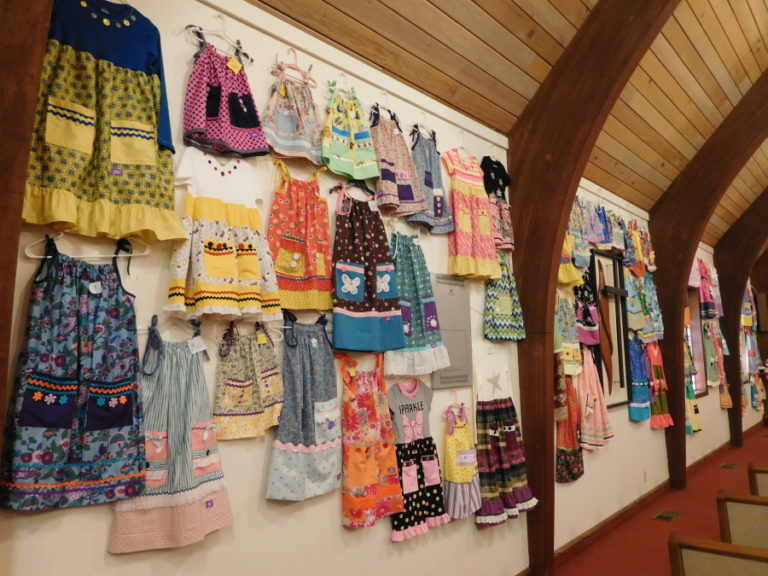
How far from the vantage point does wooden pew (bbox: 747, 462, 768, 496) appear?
2623 millimetres

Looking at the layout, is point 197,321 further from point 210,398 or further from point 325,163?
point 325,163

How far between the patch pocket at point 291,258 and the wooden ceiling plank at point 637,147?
2.76m

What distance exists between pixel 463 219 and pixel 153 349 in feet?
5.99

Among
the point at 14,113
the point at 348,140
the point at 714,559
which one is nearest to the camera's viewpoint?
the point at 14,113

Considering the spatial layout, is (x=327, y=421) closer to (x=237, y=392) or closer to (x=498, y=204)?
(x=237, y=392)

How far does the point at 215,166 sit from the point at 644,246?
451 centimetres

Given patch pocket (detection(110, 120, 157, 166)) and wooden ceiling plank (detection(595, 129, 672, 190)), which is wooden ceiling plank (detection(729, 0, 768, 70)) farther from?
patch pocket (detection(110, 120, 157, 166))

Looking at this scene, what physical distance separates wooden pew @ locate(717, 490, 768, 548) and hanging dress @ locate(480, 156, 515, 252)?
1713 millimetres

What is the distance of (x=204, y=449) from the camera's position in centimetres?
174

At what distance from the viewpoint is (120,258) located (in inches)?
66.4

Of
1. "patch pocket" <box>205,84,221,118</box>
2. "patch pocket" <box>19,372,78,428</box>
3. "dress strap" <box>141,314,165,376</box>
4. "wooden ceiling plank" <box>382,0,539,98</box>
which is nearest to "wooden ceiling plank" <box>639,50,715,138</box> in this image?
"wooden ceiling plank" <box>382,0,539,98</box>

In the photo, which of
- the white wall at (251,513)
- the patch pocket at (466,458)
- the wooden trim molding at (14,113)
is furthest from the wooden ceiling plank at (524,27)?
the patch pocket at (466,458)

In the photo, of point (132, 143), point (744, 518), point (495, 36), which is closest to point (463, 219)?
point (495, 36)

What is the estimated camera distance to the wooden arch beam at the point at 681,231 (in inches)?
188
